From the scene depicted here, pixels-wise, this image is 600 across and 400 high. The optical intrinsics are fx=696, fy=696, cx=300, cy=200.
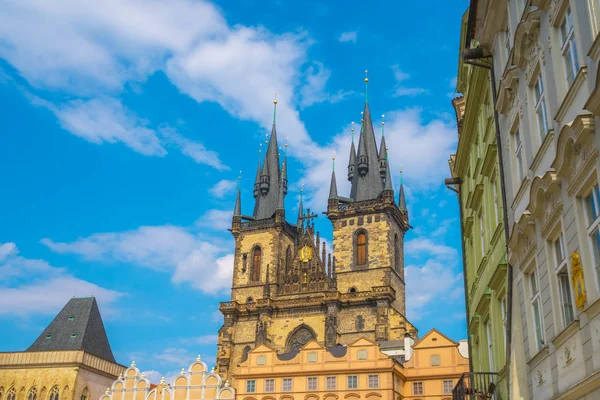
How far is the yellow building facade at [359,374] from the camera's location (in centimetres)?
4475

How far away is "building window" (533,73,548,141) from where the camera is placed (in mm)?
11109

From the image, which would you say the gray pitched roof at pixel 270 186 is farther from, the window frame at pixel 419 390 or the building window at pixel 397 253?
the window frame at pixel 419 390

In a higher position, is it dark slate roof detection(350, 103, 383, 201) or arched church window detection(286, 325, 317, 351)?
dark slate roof detection(350, 103, 383, 201)

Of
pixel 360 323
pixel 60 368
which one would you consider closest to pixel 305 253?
pixel 360 323

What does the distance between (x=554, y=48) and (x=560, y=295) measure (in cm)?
365

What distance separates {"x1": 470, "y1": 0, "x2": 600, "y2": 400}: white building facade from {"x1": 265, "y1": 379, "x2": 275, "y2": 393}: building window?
36390mm

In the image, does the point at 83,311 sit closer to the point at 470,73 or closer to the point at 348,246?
the point at 348,246

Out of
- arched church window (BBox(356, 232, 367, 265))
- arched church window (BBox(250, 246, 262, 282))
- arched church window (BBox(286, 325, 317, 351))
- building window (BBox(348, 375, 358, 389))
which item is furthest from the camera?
arched church window (BBox(250, 246, 262, 282))

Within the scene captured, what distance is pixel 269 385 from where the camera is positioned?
156 ft

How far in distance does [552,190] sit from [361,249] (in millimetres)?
55873

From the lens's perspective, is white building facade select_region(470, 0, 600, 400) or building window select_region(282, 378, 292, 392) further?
building window select_region(282, 378, 292, 392)

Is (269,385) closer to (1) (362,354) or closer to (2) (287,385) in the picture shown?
(2) (287,385)

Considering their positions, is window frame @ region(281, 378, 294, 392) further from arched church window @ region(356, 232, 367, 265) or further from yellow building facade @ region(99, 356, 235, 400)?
arched church window @ region(356, 232, 367, 265)

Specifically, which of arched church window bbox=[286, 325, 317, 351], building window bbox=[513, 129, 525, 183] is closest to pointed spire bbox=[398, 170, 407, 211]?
arched church window bbox=[286, 325, 317, 351]
